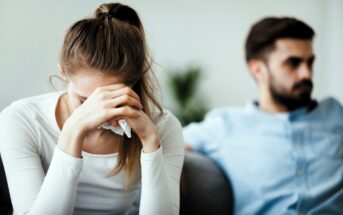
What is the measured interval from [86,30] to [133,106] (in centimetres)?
19

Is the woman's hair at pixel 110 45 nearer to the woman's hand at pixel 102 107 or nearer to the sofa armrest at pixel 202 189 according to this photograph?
the woman's hand at pixel 102 107

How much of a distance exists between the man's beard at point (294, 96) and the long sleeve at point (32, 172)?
1038 millimetres

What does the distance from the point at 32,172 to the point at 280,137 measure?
973 millimetres

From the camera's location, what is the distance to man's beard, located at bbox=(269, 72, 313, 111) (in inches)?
63.9

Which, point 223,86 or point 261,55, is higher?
point 261,55

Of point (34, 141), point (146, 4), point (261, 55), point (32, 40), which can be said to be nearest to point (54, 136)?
point (34, 141)

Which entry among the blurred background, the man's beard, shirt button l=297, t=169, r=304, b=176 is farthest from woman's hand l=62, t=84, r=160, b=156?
the blurred background

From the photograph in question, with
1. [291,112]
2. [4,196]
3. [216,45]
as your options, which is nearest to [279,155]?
[291,112]

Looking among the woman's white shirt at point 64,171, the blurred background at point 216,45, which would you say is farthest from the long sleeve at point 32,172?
the blurred background at point 216,45

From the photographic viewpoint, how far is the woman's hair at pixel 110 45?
0.85m

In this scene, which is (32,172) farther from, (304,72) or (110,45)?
(304,72)

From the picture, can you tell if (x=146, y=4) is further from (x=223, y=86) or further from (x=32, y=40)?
(x=32, y=40)

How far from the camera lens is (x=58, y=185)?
2.69 feet

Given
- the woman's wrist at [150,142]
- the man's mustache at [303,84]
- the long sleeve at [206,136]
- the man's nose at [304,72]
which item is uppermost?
the woman's wrist at [150,142]
